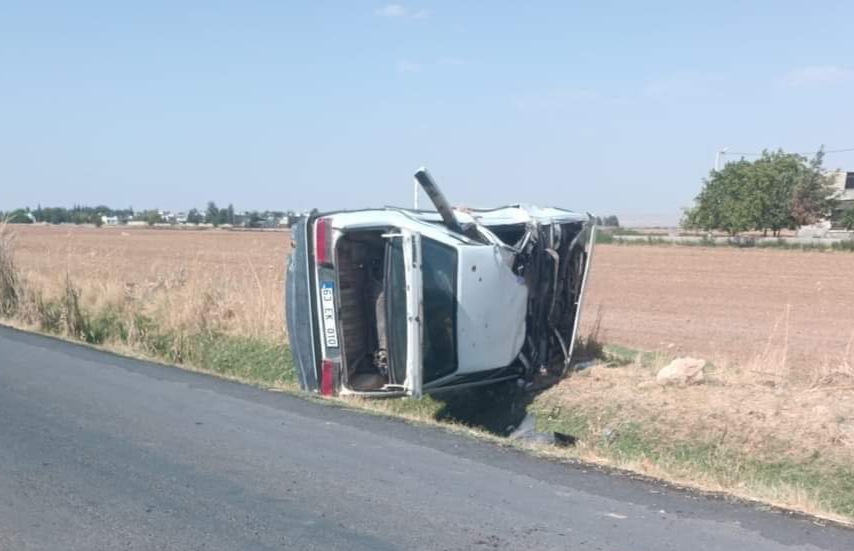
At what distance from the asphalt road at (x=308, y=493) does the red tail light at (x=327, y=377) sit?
105 centimetres

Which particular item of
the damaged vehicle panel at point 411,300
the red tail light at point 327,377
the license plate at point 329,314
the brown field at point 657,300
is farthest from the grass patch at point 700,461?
the brown field at point 657,300

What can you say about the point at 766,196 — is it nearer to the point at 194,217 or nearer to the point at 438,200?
the point at 438,200

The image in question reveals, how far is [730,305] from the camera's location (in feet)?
92.1

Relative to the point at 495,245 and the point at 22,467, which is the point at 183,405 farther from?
the point at 495,245

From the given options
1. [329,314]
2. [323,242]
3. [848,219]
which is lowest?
[848,219]

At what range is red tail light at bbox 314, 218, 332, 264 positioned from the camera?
10133 mm

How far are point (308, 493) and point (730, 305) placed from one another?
23436mm

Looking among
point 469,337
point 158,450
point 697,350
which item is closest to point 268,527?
point 158,450

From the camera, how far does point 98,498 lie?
20.2 ft

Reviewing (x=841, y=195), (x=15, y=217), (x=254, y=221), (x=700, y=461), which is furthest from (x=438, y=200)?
(x=254, y=221)

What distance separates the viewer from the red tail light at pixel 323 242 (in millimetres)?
10133

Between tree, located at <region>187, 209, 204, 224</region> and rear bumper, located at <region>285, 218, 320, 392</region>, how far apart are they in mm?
133663

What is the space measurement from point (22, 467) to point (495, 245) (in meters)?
5.12

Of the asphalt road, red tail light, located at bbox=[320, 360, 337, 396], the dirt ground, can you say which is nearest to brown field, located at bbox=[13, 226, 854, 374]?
the dirt ground
